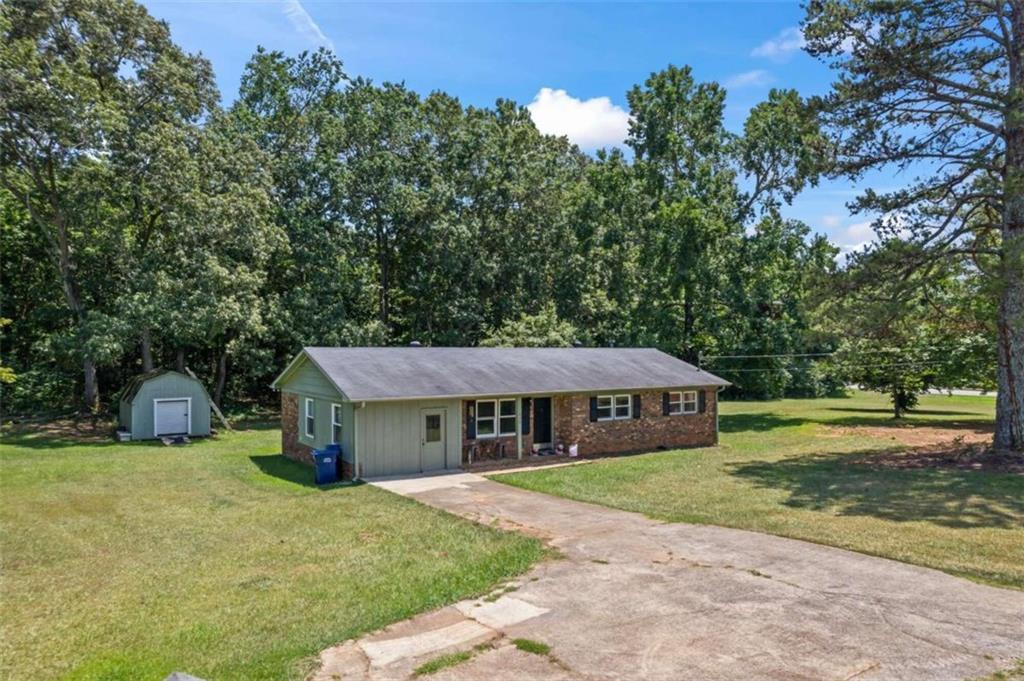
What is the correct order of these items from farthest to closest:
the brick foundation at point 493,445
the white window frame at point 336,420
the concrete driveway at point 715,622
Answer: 1. the brick foundation at point 493,445
2. the white window frame at point 336,420
3. the concrete driveway at point 715,622

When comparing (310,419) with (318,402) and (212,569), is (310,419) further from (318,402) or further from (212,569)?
(212,569)

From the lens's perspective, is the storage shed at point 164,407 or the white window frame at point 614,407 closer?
the white window frame at point 614,407

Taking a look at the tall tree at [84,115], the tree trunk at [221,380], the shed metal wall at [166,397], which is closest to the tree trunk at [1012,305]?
the shed metal wall at [166,397]

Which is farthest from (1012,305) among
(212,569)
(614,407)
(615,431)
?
(212,569)

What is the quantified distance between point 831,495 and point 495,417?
895 cm

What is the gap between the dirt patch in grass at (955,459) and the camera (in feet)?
58.7

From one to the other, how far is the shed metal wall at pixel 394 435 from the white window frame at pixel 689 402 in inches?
359

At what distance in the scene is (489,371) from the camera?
1989 centimetres

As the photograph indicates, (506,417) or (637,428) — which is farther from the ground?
(506,417)

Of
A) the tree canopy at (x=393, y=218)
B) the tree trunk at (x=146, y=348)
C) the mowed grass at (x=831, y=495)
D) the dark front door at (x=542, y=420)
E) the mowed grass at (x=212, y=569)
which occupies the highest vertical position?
the tree canopy at (x=393, y=218)

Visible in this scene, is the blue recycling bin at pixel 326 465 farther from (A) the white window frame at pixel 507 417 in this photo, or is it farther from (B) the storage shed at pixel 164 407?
(B) the storage shed at pixel 164 407

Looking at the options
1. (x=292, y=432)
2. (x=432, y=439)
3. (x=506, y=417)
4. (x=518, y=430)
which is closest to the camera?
(x=432, y=439)

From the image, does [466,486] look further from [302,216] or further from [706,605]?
[302,216]

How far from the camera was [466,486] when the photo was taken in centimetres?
1572
